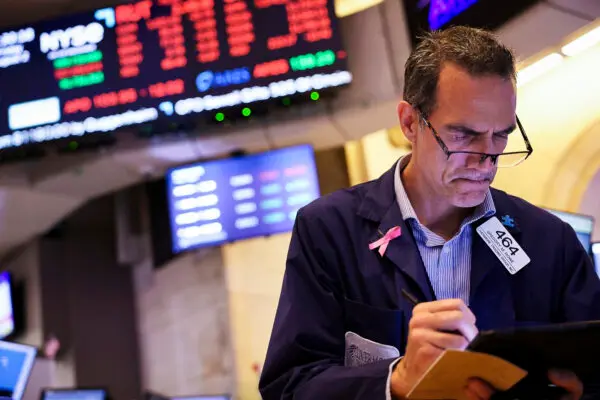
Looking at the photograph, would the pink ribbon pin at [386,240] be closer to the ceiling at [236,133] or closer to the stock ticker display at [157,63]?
the ceiling at [236,133]

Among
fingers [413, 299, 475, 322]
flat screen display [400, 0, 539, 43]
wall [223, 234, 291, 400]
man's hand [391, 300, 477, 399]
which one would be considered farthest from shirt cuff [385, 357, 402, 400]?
wall [223, 234, 291, 400]

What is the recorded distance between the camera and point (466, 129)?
150 centimetres

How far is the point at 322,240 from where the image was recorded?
1578 millimetres

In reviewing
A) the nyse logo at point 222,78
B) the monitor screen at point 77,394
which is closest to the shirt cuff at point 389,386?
the nyse logo at point 222,78

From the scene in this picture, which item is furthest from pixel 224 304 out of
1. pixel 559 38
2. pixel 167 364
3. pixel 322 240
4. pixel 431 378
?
pixel 431 378

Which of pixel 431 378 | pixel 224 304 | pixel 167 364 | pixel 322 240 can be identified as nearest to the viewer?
pixel 431 378

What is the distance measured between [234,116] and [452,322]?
10.7 feet

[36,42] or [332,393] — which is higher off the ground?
[36,42]

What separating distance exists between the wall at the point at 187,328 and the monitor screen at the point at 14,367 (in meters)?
1.98

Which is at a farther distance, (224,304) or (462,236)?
(224,304)

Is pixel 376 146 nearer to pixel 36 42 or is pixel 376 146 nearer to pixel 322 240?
pixel 36 42

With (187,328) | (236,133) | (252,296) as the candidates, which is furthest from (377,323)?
(187,328)

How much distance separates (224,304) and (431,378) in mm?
4329

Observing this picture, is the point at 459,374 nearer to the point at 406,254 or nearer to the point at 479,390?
the point at 479,390
